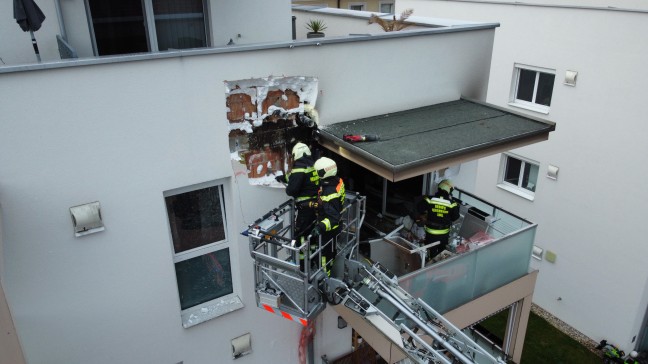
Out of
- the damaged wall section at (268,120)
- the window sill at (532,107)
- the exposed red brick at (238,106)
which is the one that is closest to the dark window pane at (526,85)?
the window sill at (532,107)

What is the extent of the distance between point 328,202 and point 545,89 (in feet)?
32.7

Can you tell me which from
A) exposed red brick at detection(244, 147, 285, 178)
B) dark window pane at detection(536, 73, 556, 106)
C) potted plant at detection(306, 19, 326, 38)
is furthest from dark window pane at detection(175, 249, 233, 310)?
dark window pane at detection(536, 73, 556, 106)

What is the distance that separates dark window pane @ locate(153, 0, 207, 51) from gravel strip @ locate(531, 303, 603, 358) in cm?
1208

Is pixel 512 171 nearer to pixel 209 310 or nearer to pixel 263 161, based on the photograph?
pixel 263 161

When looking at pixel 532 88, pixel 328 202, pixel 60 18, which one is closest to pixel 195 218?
pixel 328 202

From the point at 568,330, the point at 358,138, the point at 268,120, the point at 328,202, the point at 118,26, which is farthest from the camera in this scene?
the point at 568,330

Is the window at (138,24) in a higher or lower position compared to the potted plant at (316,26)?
higher

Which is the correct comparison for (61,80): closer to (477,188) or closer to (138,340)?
(138,340)

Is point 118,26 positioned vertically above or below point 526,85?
above

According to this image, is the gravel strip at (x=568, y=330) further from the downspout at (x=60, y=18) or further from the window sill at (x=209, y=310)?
the downspout at (x=60, y=18)

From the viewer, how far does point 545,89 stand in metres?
13.2

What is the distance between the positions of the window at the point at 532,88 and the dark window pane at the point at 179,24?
9.31 m

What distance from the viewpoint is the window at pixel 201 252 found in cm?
612

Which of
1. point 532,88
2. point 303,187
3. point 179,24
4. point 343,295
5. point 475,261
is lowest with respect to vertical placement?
point 475,261
